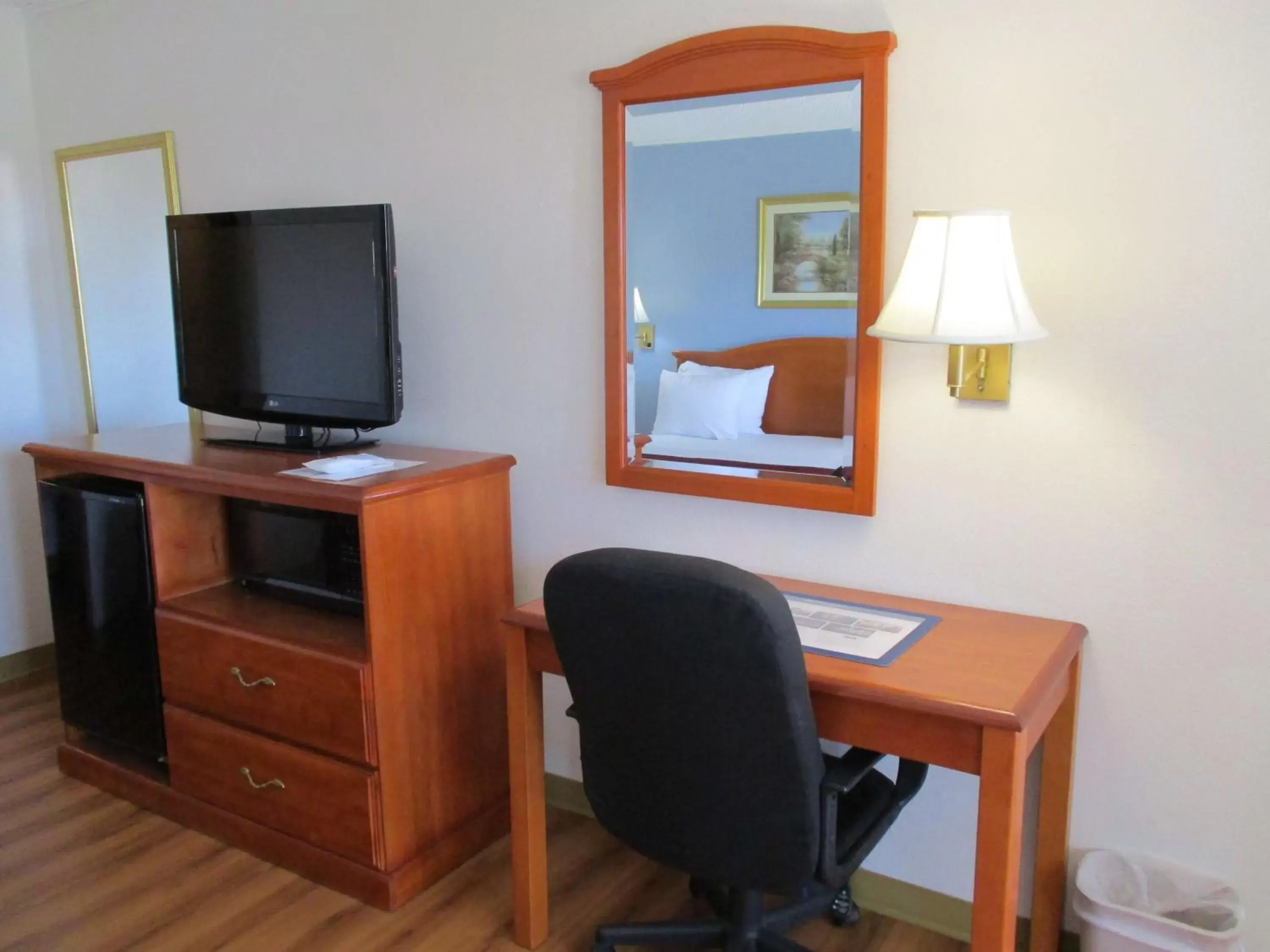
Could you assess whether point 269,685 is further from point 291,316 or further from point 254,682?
point 291,316

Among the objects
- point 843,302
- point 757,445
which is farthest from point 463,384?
point 843,302

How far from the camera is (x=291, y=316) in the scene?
102 inches

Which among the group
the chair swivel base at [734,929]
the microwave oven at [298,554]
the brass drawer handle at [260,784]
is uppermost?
the microwave oven at [298,554]

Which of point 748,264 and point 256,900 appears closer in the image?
point 748,264

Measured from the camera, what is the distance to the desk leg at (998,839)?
1464 millimetres

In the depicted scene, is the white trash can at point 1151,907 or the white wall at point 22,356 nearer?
the white trash can at point 1151,907

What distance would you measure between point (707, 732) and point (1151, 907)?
37.9 inches

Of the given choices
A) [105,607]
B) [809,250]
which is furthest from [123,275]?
[809,250]

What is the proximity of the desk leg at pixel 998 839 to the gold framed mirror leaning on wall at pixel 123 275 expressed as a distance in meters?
2.61

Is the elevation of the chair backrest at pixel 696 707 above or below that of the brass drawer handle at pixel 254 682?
above

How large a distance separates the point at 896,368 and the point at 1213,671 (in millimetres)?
781

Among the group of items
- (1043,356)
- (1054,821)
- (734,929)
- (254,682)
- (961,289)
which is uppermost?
(961,289)

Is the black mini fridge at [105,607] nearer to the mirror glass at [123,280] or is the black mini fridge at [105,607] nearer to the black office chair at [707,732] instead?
the mirror glass at [123,280]

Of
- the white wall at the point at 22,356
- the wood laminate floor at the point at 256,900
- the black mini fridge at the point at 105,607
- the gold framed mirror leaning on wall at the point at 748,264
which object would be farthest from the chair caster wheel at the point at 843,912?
the white wall at the point at 22,356
